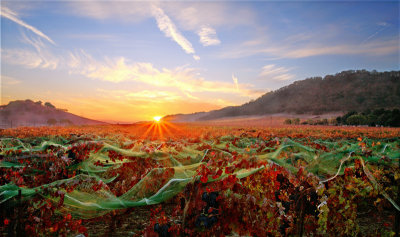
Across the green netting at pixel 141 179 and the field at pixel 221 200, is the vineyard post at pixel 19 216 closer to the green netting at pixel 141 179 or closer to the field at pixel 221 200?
the field at pixel 221 200

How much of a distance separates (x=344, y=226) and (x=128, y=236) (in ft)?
11.7

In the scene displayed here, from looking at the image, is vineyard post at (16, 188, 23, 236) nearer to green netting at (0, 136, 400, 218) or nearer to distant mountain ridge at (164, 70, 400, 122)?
green netting at (0, 136, 400, 218)

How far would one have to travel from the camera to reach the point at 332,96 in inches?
3258

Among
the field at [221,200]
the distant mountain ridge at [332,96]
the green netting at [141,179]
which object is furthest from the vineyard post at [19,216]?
the distant mountain ridge at [332,96]

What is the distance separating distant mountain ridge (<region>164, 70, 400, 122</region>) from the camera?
71812 millimetres

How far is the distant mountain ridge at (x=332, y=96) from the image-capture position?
71812mm

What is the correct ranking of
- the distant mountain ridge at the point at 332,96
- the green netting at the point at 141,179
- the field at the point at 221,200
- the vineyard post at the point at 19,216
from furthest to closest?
the distant mountain ridge at the point at 332,96, the green netting at the point at 141,179, the field at the point at 221,200, the vineyard post at the point at 19,216

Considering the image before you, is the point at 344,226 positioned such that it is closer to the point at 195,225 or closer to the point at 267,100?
the point at 195,225

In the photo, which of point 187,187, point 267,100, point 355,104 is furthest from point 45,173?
point 267,100

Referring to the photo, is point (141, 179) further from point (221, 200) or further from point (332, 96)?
point (332, 96)

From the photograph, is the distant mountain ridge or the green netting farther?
the distant mountain ridge

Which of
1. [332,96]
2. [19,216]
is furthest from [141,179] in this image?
[332,96]

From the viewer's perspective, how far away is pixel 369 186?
4105mm

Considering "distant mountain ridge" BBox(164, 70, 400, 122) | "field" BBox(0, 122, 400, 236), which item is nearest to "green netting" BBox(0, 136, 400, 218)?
"field" BBox(0, 122, 400, 236)
